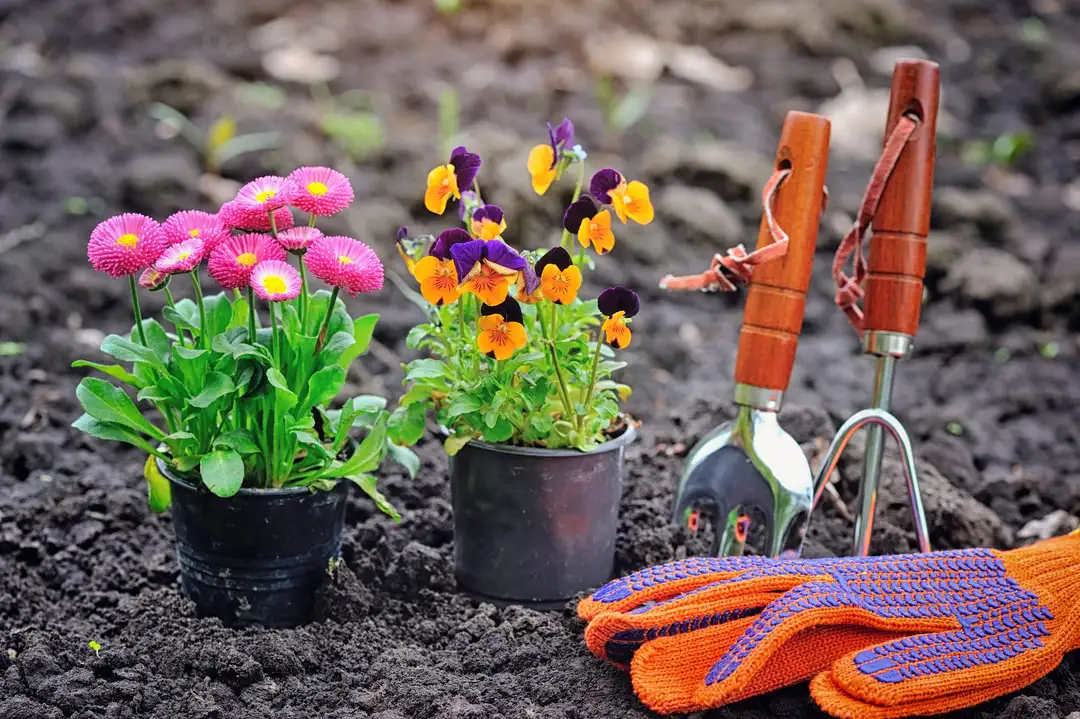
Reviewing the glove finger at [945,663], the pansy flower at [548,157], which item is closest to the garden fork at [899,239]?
the glove finger at [945,663]

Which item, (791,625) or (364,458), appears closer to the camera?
(791,625)

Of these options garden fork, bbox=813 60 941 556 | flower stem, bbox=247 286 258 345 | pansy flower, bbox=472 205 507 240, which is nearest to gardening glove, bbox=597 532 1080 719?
garden fork, bbox=813 60 941 556

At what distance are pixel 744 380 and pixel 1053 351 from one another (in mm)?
2101

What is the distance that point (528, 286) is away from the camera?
1.79 meters

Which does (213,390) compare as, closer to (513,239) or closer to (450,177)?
(450,177)

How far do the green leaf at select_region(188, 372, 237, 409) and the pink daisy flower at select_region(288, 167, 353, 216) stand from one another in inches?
11.7

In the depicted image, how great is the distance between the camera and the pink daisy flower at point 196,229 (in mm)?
1818

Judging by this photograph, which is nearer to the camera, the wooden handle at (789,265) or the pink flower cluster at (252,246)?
the pink flower cluster at (252,246)

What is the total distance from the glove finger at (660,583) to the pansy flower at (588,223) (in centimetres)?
52

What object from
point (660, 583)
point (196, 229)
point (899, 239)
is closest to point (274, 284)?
point (196, 229)

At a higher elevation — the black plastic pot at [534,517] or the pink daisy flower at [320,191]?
the pink daisy flower at [320,191]

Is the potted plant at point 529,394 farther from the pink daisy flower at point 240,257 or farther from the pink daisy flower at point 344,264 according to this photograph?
the pink daisy flower at point 240,257

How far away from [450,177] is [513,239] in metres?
2.10

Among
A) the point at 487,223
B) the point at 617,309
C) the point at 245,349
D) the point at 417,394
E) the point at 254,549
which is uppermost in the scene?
the point at 487,223
